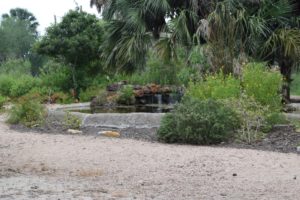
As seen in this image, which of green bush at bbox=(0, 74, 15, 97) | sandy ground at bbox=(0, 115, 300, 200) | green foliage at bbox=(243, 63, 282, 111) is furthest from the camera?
green bush at bbox=(0, 74, 15, 97)

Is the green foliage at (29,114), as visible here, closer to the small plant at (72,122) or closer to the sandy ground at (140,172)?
the small plant at (72,122)

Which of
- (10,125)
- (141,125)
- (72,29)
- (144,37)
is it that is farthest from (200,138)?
(72,29)

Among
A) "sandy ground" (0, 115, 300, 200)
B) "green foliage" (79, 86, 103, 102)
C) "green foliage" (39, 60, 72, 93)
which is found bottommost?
"sandy ground" (0, 115, 300, 200)

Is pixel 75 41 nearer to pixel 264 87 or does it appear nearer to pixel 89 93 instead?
pixel 89 93

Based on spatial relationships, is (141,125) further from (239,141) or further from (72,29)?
(72,29)

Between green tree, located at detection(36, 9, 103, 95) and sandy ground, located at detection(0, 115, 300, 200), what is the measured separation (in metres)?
12.0

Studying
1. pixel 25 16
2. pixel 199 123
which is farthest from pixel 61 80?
pixel 25 16

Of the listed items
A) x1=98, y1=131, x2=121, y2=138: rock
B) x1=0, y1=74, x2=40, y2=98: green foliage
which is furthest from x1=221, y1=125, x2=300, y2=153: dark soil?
x1=0, y1=74, x2=40, y2=98: green foliage

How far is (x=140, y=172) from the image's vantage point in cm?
687

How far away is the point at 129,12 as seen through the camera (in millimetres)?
16203

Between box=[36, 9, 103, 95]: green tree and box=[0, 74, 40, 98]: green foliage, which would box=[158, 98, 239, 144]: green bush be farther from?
box=[0, 74, 40, 98]: green foliage

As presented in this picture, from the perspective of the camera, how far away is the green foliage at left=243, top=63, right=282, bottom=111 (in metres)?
10.5

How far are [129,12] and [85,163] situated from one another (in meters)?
9.36

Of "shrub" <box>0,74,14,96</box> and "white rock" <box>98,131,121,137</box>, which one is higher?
"shrub" <box>0,74,14,96</box>
